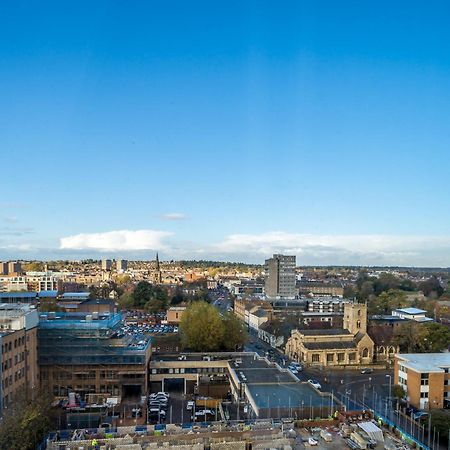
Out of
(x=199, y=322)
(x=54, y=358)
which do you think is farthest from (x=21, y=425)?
(x=199, y=322)

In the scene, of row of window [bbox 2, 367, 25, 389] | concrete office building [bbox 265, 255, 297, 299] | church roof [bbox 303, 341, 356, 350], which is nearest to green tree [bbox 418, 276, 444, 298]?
concrete office building [bbox 265, 255, 297, 299]

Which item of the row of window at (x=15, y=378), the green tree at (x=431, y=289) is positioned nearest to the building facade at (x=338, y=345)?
the row of window at (x=15, y=378)

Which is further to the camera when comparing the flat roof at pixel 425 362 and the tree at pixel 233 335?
the tree at pixel 233 335

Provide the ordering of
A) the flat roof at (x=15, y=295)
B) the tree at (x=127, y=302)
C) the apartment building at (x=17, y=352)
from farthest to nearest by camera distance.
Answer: the tree at (x=127, y=302) → the flat roof at (x=15, y=295) → the apartment building at (x=17, y=352)

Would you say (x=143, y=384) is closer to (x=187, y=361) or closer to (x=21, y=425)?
(x=187, y=361)

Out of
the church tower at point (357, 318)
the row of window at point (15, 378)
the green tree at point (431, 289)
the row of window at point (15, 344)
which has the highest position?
the row of window at point (15, 344)

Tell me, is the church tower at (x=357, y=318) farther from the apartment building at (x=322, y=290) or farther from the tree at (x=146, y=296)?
the apartment building at (x=322, y=290)

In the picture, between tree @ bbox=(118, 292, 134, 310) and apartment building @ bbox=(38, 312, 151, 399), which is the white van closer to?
apartment building @ bbox=(38, 312, 151, 399)
